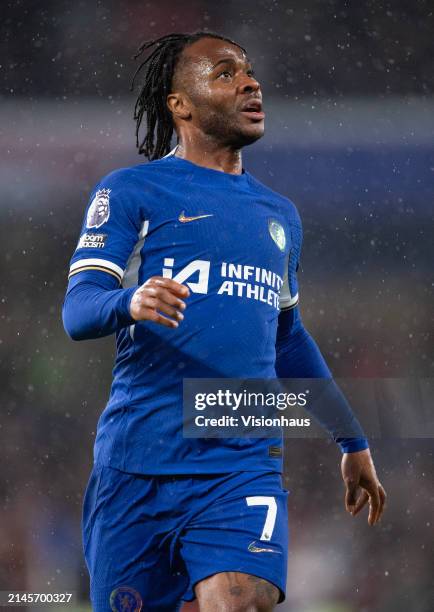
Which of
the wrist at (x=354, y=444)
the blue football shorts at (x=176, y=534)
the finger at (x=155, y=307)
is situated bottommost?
the blue football shorts at (x=176, y=534)

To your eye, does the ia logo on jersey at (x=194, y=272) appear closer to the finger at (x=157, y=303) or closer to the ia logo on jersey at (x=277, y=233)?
the ia logo on jersey at (x=277, y=233)

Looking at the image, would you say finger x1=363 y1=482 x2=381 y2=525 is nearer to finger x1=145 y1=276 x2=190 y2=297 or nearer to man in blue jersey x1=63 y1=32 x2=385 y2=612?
man in blue jersey x1=63 y1=32 x2=385 y2=612

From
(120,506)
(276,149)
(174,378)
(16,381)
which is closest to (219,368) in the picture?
(174,378)

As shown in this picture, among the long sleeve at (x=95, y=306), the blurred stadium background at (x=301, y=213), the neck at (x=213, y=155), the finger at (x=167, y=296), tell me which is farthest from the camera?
the blurred stadium background at (x=301, y=213)

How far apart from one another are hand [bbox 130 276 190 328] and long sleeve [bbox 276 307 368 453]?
77cm

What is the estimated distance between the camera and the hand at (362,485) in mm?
2396

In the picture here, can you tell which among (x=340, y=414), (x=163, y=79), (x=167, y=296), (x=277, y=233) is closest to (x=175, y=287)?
(x=167, y=296)

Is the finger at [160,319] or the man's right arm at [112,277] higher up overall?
the man's right arm at [112,277]

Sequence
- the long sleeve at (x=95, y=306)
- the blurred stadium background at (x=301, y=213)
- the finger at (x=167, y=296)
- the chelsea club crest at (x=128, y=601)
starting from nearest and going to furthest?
the finger at (x=167, y=296)
the long sleeve at (x=95, y=306)
the chelsea club crest at (x=128, y=601)
the blurred stadium background at (x=301, y=213)

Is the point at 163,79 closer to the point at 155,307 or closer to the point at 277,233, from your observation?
the point at 277,233

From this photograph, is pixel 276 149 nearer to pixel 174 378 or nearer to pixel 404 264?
pixel 404 264

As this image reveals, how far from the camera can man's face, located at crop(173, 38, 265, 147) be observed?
7.67 feet

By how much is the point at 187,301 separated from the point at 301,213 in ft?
11.8

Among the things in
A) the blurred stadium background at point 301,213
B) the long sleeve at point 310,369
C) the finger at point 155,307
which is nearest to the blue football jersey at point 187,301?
the long sleeve at point 310,369
